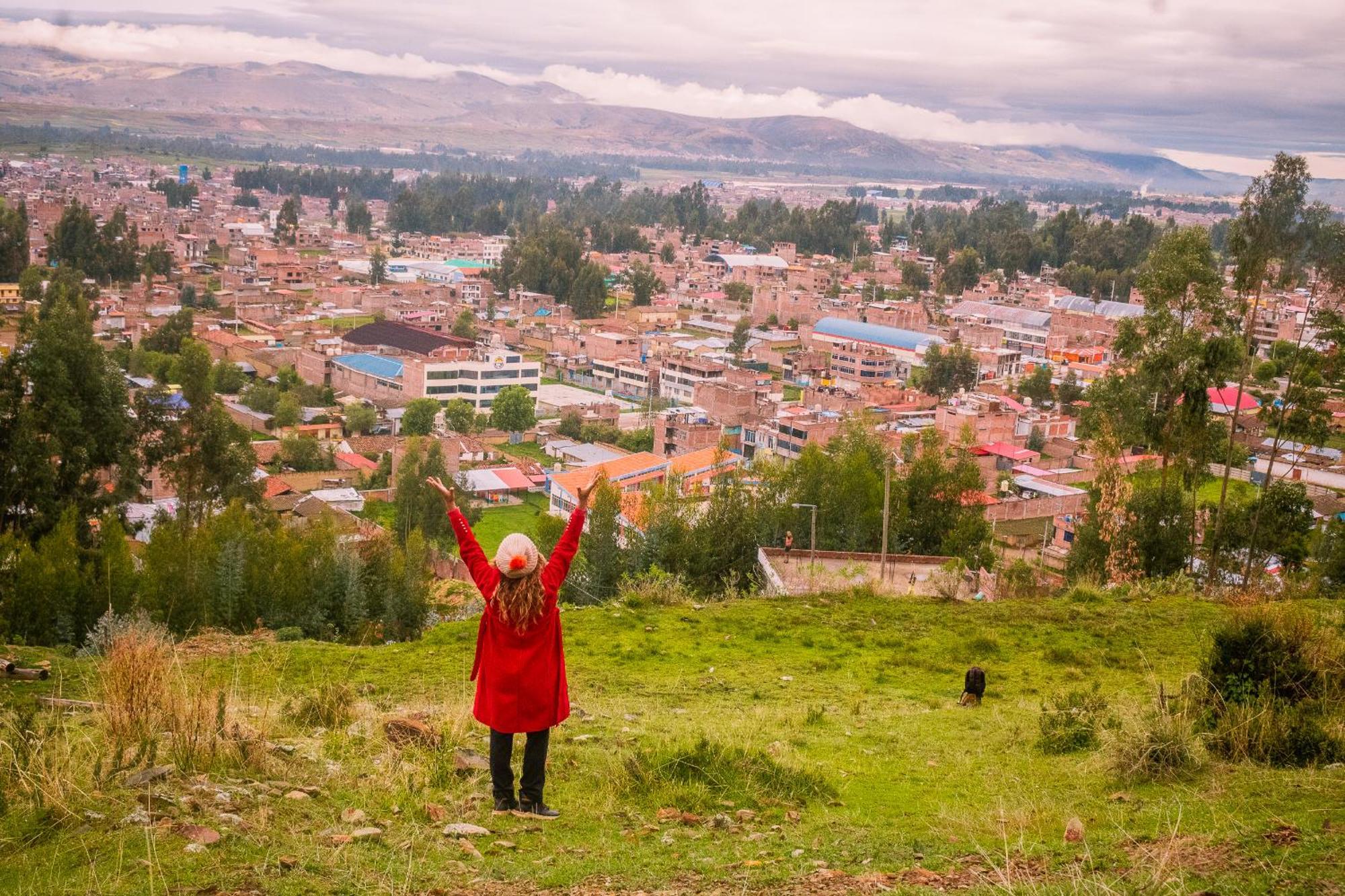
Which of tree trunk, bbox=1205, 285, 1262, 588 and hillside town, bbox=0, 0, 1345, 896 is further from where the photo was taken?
tree trunk, bbox=1205, 285, 1262, 588

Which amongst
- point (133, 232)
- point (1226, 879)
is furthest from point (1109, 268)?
point (1226, 879)

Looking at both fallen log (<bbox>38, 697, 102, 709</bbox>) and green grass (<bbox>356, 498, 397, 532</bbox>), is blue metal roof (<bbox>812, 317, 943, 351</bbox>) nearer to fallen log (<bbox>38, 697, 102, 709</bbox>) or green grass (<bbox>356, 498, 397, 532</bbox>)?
green grass (<bbox>356, 498, 397, 532</bbox>)

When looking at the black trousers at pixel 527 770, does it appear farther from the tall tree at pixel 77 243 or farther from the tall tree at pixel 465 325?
the tall tree at pixel 77 243

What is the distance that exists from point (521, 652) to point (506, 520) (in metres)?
16.6

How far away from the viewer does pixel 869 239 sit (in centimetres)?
6525

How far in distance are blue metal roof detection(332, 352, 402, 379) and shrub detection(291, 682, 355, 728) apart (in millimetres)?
25024

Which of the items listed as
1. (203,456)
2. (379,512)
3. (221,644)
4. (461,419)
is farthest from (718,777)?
(461,419)

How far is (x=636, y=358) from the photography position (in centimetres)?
3281

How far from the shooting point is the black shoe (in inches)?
109

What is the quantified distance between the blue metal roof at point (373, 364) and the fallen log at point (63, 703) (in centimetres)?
2498

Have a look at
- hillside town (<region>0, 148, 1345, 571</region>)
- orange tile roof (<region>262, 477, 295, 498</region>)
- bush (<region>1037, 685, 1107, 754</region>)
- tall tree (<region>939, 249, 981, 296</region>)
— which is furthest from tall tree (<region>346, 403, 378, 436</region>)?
tall tree (<region>939, 249, 981, 296</region>)

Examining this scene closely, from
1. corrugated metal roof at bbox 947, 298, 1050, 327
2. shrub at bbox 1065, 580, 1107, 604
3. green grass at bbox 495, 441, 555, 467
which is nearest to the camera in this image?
shrub at bbox 1065, 580, 1107, 604

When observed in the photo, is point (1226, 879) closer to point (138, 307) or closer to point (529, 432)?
point (529, 432)

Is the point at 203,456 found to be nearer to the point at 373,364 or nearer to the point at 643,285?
the point at 373,364
